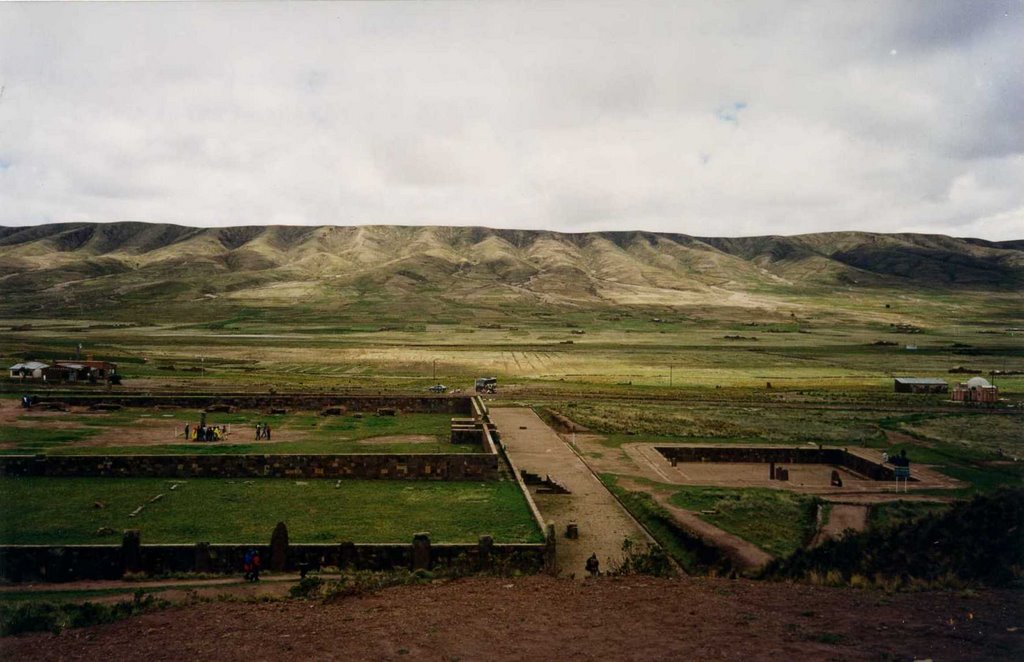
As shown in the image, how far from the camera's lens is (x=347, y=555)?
19141 mm

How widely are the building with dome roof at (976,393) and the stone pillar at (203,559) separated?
67.8m

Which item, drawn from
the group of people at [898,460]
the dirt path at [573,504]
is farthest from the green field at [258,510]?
the group of people at [898,460]

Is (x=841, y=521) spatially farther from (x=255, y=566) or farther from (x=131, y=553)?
(x=131, y=553)

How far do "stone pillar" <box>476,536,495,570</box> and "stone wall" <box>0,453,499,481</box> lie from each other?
1084 centimetres

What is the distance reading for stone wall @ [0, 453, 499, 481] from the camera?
2841 cm

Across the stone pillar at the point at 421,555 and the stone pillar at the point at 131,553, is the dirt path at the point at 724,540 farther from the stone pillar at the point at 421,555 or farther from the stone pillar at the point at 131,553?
the stone pillar at the point at 131,553

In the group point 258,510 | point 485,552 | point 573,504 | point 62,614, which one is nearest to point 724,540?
point 573,504

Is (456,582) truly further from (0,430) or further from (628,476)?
(0,430)

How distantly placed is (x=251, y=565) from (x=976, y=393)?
6803cm

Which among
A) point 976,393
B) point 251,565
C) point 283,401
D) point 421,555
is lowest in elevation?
point 251,565

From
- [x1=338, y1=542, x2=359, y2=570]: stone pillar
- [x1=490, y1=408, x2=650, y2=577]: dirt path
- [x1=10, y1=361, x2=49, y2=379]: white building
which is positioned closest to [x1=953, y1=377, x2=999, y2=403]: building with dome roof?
[x1=490, y1=408, x2=650, y2=577]: dirt path

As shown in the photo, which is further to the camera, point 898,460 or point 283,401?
point 283,401

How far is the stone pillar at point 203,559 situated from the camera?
18672mm

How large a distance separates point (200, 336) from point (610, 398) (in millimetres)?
91194
